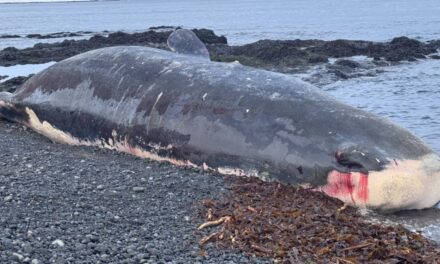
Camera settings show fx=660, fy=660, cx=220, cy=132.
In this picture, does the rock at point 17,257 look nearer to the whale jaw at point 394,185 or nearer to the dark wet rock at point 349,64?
the whale jaw at point 394,185

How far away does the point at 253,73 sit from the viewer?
8.12 m

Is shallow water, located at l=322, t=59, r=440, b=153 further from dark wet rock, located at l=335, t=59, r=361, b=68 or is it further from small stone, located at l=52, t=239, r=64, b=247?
small stone, located at l=52, t=239, r=64, b=247

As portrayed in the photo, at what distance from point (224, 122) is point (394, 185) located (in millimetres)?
2081

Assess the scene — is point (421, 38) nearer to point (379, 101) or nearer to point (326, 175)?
point (379, 101)

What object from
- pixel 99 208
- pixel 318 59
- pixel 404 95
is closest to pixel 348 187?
pixel 99 208

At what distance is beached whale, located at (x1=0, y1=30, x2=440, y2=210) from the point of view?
6457 mm

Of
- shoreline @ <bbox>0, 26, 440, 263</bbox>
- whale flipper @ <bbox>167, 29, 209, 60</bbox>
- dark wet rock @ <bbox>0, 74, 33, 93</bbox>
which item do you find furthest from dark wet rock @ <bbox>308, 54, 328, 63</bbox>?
shoreline @ <bbox>0, 26, 440, 263</bbox>

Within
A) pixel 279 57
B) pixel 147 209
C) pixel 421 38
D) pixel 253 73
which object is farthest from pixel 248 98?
pixel 421 38

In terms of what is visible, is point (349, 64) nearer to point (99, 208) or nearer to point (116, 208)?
point (116, 208)

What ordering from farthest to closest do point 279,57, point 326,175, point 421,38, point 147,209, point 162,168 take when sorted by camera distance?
1. point 421,38
2. point 279,57
3. point 162,168
4. point 326,175
5. point 147,209

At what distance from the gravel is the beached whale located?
0.36m

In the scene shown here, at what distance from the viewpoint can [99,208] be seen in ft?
19.7

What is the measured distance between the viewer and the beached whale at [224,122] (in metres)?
6.46

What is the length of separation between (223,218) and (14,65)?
25.1 meters
